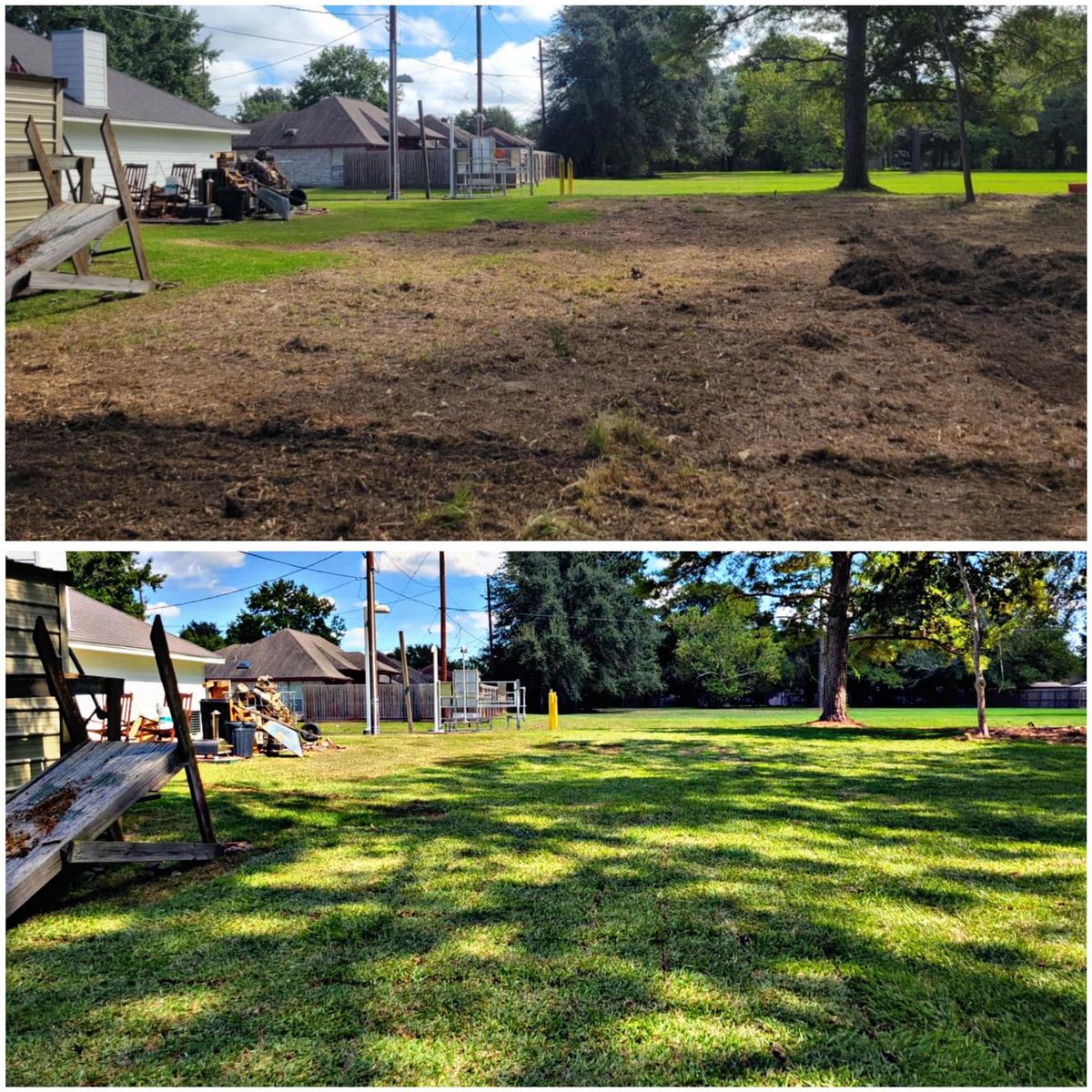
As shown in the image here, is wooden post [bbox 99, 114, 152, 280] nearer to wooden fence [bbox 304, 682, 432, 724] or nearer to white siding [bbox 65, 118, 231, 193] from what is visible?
wooden fence [bbox 304, 682, 432, 724]

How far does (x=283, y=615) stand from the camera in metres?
26.1

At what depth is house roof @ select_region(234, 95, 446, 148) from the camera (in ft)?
164

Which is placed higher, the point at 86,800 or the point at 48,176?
the point at 48,176

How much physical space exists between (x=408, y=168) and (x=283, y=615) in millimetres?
23861

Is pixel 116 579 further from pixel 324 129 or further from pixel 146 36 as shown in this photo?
pixel 324 129

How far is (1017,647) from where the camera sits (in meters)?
16.5

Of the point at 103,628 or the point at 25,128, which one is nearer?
the point at 25,128

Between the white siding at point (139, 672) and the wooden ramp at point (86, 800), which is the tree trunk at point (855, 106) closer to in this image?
the white siding at point (139, 672)

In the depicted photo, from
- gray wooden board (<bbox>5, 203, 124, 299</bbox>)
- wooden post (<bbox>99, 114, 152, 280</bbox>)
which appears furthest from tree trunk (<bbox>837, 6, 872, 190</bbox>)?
gray wooden board (<bbox>5, 203, 124, 299</bbox>)

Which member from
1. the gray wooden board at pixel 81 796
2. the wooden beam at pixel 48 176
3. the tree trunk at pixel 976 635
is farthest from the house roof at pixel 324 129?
the gray wooden board at pixel 81 796

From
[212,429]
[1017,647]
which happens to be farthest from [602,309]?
[1017,647]

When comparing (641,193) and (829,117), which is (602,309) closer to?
(641,193)

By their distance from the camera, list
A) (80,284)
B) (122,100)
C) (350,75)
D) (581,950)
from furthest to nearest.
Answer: (350,75) < (122,100) < (80,284) < (581,950)

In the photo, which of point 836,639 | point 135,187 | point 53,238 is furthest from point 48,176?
point 135,187
